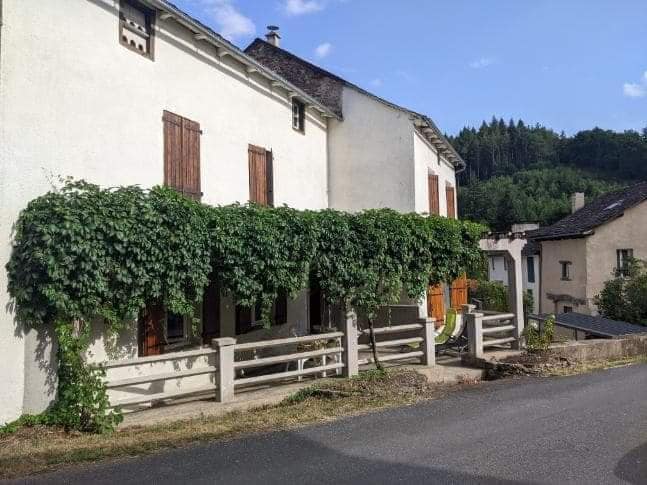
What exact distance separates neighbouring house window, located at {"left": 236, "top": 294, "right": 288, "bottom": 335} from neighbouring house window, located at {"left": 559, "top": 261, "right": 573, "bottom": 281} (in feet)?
56.3

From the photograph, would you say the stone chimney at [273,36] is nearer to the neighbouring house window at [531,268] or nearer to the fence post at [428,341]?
the fence post at [428,341]

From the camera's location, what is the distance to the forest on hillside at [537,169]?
58.2 metres

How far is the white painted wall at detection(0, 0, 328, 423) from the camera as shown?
6.58 metres

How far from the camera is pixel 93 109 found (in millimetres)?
7742

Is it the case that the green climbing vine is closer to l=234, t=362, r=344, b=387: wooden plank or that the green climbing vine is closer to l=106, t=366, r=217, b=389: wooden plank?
l=106, t=366, r=217, b=389: wooden plank

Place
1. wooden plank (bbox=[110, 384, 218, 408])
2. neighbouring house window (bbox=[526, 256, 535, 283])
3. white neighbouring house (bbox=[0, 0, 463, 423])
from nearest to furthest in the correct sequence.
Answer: white neighbouring house (bbox=[0, 0, 463, 423]), wooden plank (bbox=[110, 384, 218, 408]), neighbouring house window (bbox=[526, 256, 535, 283])

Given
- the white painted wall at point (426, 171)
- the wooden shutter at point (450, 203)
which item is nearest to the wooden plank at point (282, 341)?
the white painted wall at point (426, 171)

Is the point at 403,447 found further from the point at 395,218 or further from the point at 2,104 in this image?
the point at 2,104

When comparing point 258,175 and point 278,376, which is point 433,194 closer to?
point 258,175

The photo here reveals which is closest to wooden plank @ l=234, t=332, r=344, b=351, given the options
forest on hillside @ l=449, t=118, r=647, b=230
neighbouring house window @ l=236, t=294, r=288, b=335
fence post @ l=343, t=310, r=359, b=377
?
fence post @ l=343, t=310, r=359, b=377

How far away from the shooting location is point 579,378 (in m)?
9.74

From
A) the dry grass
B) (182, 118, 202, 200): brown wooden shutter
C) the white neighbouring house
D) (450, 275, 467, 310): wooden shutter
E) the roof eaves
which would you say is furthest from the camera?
(450, 275, 467, 310): wooden shutter

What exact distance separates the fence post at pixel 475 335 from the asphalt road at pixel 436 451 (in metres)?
2.59

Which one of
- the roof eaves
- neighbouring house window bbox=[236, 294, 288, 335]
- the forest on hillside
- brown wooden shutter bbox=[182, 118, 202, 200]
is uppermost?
the forest on hillside
